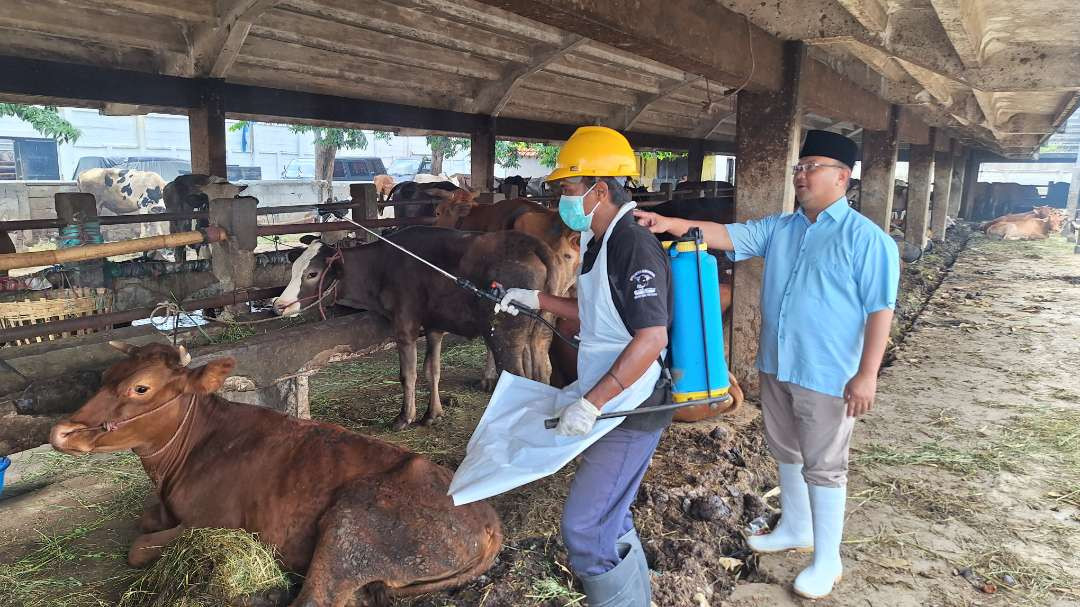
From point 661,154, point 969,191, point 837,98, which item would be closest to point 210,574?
point 837,98

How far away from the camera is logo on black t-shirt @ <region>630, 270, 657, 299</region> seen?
2.70 m

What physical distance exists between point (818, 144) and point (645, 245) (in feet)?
4.31

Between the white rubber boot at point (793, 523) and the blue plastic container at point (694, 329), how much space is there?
4.41 feet

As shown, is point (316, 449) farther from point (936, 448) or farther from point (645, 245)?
point (936, 448)

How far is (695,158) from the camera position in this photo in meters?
18.3

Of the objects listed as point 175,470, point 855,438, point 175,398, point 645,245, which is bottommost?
point 855,438

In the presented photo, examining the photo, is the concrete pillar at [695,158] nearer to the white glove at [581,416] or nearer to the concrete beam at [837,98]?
the concrete beam at [837,98]

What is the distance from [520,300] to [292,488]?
1.42m

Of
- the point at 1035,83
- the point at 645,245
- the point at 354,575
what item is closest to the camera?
the point at 645,245

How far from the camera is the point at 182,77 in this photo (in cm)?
770

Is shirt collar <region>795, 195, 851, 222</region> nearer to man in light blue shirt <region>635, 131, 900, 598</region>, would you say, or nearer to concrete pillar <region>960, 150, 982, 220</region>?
man in light blue shirt <region>635, 131, 900, 598</region>

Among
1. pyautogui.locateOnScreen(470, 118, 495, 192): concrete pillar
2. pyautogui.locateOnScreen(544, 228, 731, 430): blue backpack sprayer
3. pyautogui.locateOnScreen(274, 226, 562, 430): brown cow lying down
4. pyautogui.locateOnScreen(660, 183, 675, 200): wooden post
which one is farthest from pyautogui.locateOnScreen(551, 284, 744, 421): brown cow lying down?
pyautogui.locateOnScreen(660, 183, 675, 200): wooden post

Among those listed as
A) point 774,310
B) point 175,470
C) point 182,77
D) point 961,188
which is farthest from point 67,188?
point 961,188

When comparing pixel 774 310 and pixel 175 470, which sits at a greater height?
pixel 774 310
